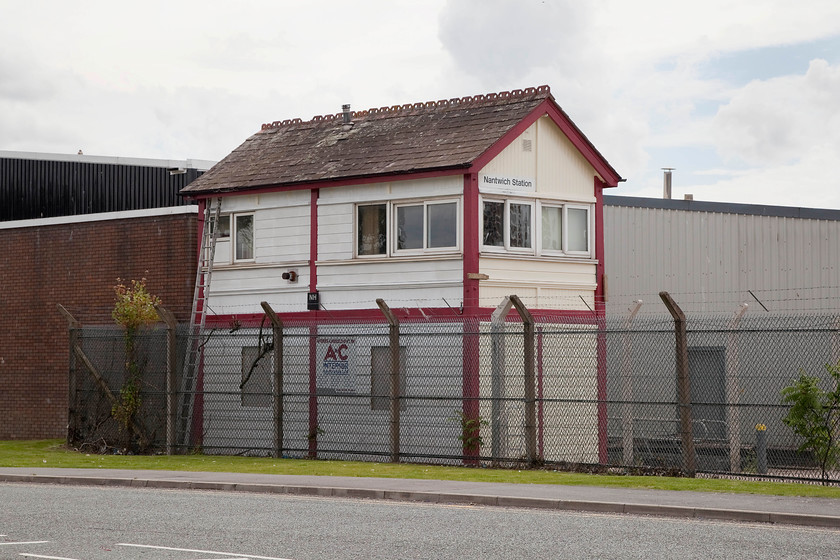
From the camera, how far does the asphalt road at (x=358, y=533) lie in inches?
363

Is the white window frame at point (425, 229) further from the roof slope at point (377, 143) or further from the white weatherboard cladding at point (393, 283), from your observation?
the roof slope at point (377, 143)

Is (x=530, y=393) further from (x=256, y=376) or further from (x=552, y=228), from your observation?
(x=256, y=376)

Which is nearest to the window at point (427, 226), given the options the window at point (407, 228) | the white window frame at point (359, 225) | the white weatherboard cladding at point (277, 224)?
the window at point (407, 228)

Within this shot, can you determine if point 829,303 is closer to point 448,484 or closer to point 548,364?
point 548,364

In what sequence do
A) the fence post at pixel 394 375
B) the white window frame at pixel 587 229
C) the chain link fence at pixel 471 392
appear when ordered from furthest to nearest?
the white window frame at pixel 587 229, the fence post at pixel 394 375, the chain link fence at pixel 471 392

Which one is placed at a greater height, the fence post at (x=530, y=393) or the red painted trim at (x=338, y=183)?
the red painted trim at (x=338, y=183)

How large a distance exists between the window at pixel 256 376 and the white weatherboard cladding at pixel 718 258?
7.91 meters

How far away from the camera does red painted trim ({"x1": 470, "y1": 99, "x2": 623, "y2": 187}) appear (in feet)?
69.7

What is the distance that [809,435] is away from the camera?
14.9m

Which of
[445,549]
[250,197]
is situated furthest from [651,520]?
[250,197]

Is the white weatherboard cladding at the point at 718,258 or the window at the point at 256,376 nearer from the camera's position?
the window at the point at 256,376

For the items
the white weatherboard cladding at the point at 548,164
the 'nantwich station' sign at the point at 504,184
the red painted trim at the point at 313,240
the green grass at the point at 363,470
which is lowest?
the green grass at the point at 363,470

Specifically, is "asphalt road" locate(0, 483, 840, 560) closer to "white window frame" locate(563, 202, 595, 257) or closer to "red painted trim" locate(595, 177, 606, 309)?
"white window frame" locate(563, 202, 595, 257)

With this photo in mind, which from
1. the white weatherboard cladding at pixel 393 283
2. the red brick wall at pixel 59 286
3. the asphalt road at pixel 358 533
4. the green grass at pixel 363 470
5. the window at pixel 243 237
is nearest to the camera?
the asphalt road at pixel 358 533
